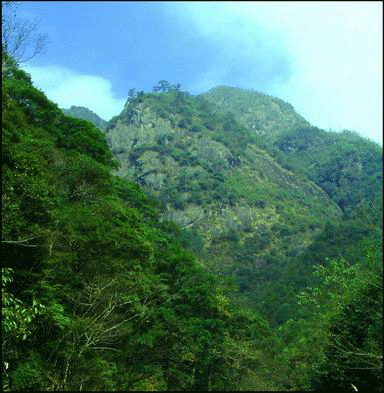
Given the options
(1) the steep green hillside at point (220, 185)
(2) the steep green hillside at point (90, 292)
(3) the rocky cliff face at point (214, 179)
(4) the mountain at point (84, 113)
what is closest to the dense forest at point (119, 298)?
(2) the steep green hillside at point (90, 292)

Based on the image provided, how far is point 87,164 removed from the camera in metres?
23.9

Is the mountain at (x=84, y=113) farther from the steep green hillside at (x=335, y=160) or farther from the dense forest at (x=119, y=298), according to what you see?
the dense forest at (x=119, y=298)

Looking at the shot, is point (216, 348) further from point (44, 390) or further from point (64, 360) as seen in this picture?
point (44, 390)

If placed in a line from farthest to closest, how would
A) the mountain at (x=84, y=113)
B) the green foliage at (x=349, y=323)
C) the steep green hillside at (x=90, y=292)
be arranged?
the mountain at (x=84, y=113)
the green foliage at (x=349, y=323)
the steep green hillside at (x=90, y=292)

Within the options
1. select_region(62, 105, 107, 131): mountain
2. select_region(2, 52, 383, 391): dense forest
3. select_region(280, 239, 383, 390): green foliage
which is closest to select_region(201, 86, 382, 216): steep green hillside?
select_region(62, 105, 107, 131): mountain

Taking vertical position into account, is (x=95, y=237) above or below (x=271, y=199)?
below

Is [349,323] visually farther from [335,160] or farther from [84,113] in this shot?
[84,113]

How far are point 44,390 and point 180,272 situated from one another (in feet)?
53.5

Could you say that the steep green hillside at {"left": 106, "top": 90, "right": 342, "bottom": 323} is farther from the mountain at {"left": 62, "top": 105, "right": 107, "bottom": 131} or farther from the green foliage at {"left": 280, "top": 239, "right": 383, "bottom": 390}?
the green foliage at {"left": 280, "top": 239, "right": 383, "bottom": 390}

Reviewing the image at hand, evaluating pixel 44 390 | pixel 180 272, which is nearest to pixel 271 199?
pixel 180 272

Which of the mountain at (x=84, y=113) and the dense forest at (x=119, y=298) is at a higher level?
the mountain at (x=84, y=113)

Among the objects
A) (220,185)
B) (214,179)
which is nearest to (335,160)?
(214,179)

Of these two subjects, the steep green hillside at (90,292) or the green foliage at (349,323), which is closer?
the steep green hillside at (90,292)

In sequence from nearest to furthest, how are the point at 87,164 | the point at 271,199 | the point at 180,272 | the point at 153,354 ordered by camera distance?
the point at 87,164
the point at 153,354
the point at 180,272
the point at 271,199
